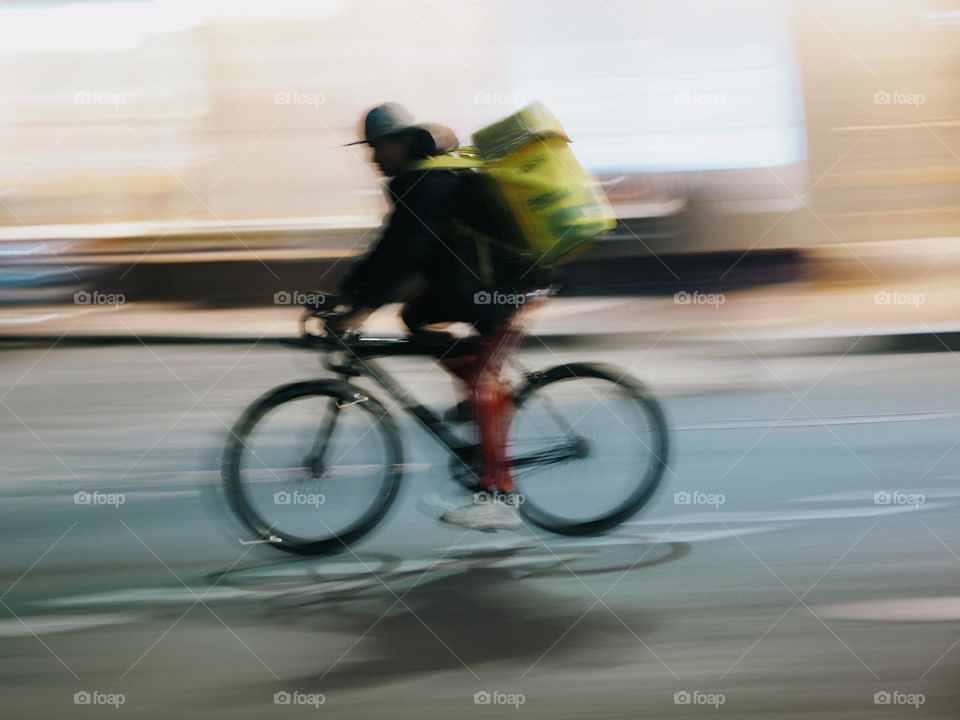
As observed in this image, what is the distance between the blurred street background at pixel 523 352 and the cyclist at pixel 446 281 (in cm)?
31

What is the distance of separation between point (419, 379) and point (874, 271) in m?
5.29

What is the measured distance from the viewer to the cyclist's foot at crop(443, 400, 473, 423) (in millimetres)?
4598

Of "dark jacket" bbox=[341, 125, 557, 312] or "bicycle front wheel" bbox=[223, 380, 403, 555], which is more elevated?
"dark jacket" bbox=[341, 125, 557, 312]

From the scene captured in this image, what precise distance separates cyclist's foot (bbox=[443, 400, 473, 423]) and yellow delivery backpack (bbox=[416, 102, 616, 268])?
0.66 m

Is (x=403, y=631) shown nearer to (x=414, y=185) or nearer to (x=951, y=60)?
(x=414, y=185)

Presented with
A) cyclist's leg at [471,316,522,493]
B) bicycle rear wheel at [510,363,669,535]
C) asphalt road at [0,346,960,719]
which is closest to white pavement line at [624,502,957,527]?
asphalt road at [0,346,960,719]

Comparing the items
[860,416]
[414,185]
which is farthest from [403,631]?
[860,416]

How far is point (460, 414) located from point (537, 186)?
95 cm

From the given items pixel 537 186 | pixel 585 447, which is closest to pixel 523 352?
pixel 585 447

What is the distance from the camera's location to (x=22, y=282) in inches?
467

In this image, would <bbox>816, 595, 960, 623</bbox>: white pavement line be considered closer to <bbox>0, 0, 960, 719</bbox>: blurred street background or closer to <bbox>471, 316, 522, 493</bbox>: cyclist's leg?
<bbox>0, 0, 960, 719</bbox>: blurred street background

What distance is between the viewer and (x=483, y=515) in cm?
462

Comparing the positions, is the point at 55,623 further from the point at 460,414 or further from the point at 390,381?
the point at 460,414

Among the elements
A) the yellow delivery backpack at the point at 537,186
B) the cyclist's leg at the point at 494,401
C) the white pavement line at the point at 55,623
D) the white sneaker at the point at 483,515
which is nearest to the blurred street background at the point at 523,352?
the white pavement line at the point at 55,623
